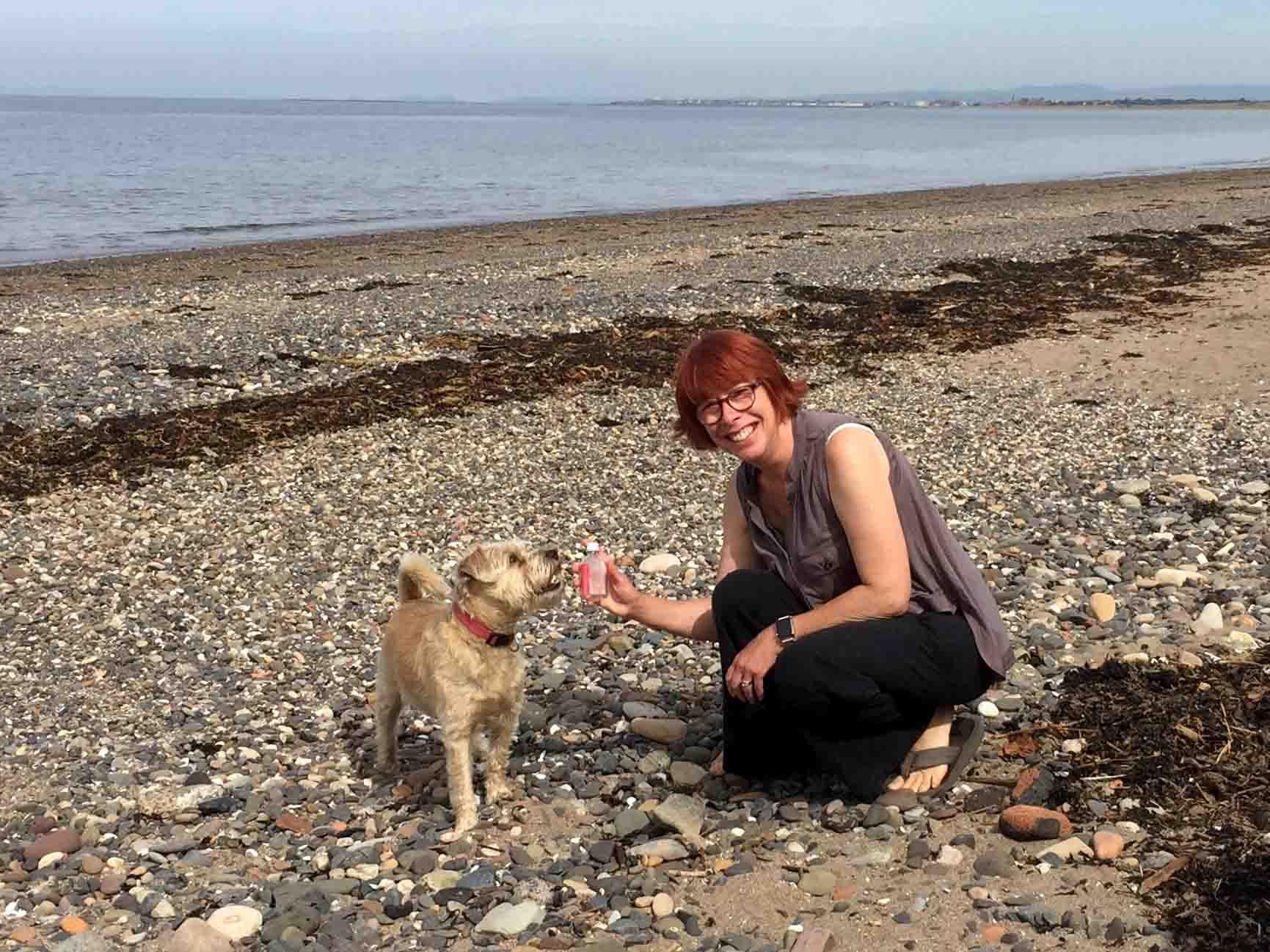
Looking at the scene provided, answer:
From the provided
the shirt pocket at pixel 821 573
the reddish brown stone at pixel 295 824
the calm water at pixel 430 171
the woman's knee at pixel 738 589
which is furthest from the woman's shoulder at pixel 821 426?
the calm water at pixel 430 171

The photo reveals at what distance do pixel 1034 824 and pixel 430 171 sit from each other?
58446 millimetres

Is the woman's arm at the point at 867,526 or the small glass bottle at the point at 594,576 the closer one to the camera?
the woman's arm at the point at 867,526

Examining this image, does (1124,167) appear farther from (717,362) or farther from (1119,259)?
(717,362)

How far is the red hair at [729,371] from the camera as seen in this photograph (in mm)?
4797

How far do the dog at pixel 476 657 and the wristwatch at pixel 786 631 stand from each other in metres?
1.01

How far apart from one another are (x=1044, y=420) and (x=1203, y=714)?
7141 millimetres

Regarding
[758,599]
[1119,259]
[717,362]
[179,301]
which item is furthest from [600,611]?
[1119,259]

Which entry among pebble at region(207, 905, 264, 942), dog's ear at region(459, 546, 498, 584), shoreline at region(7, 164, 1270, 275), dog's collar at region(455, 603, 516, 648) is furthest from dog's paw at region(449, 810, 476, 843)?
shoreline at region(7, 164, 1270, 275)

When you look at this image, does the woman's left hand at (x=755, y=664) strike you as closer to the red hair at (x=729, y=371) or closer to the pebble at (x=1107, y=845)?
the red hair at (x=729, y=371)

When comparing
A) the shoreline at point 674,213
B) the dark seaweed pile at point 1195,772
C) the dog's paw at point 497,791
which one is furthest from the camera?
the shoreline at point 674,213

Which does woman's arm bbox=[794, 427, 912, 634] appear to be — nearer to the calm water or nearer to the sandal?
the sandal

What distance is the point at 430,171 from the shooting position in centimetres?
5972

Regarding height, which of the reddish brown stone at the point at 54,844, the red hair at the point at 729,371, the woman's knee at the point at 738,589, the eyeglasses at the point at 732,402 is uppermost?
the red hair at the point at 729,371

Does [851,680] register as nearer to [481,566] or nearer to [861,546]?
[861,546]
